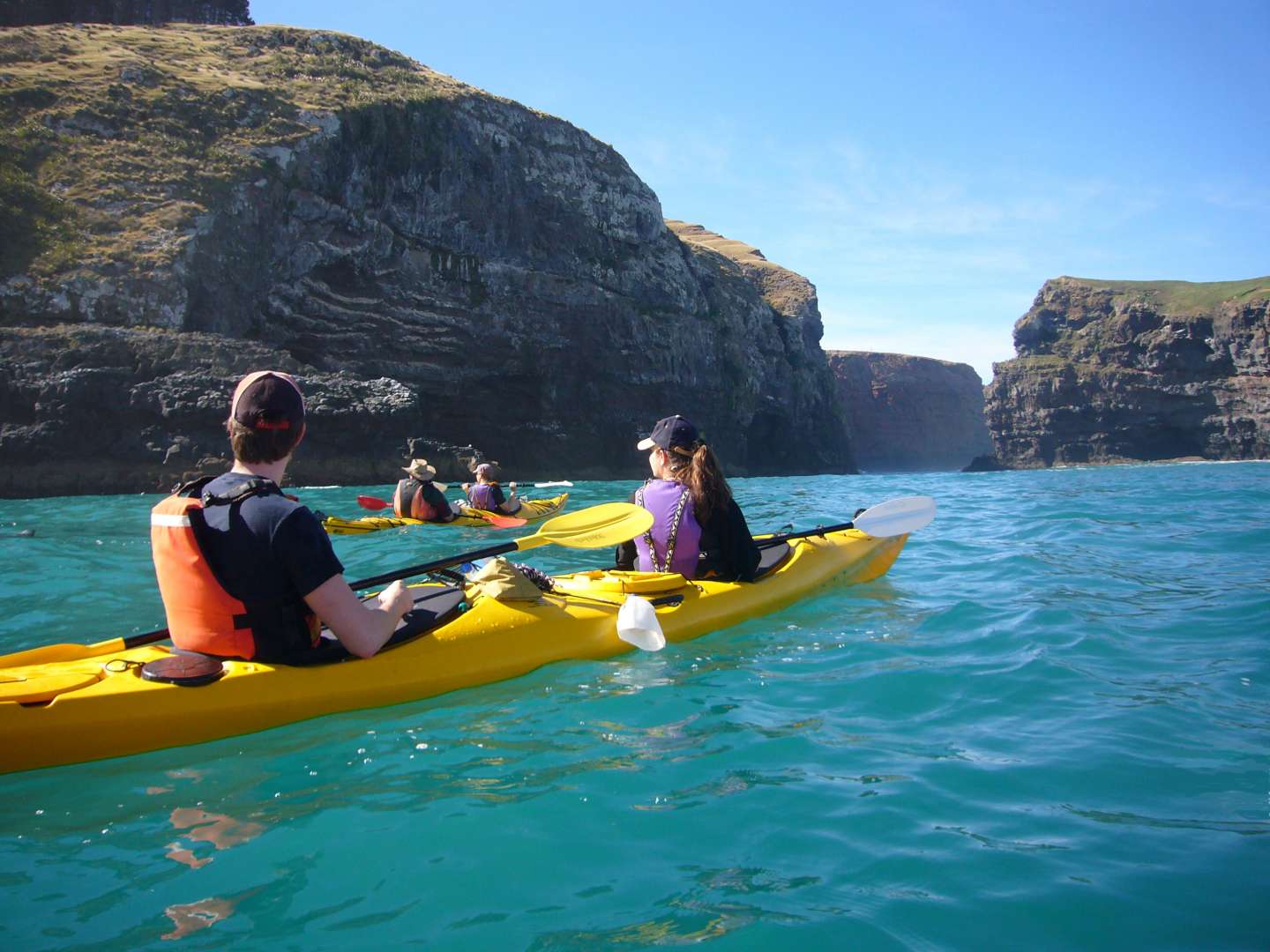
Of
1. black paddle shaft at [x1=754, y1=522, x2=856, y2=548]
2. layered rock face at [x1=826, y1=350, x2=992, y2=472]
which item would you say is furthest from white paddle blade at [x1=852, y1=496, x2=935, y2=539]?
layered rock face at [x1=826, y1=350, x2=992, y2=472]

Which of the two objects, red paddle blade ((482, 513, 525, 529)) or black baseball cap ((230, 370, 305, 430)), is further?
red paddle blade ((482, 513, 525, 529))

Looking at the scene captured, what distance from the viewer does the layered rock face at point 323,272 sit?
84.6 feet

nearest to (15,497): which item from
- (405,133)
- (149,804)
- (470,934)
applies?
(405,133)

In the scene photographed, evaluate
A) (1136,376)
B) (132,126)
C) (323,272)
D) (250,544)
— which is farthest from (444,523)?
(1136,376)

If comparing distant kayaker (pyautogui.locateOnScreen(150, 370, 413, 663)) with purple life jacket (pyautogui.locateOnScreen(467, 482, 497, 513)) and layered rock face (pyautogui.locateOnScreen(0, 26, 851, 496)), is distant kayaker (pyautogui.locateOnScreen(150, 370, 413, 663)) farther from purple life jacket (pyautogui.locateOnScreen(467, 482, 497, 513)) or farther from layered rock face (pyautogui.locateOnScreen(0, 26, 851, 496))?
layered rock face (pyautogui.locateOnScreen(0, 26, 851, 496))

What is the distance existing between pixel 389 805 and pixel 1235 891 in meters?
2.62

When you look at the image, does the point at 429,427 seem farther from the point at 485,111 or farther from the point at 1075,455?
the point at 1075,455

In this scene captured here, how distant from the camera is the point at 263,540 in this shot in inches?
125

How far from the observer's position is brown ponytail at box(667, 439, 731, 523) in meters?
5.47

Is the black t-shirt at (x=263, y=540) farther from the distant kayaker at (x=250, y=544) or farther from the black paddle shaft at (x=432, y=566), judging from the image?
the black paddle shaft at (x=432, y=566)

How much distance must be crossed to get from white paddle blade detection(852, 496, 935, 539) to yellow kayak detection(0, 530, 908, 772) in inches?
79.1

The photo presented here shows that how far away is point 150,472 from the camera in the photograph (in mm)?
25516

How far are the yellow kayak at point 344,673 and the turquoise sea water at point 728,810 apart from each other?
0.29 ft

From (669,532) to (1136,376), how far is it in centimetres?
8300
